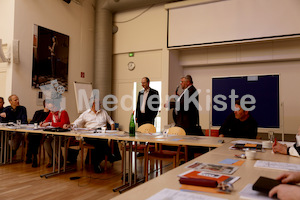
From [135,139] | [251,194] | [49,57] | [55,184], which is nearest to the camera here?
[251,194]

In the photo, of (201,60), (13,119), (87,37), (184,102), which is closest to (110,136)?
(184,102)

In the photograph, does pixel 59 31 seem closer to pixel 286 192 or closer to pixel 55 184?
pixel 55 184

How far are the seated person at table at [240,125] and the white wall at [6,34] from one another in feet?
15.7

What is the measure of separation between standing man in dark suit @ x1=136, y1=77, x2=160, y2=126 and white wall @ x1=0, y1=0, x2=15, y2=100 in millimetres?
3003

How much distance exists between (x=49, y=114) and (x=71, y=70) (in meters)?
2.82

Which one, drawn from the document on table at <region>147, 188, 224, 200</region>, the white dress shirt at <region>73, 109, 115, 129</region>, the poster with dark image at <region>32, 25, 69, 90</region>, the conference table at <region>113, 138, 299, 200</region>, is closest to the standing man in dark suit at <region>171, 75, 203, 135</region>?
the white dress shirt at <region>73, 109, 115, 129</region>

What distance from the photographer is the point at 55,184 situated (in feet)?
11.3

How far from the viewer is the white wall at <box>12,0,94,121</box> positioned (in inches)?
235

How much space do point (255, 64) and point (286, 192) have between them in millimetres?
6316

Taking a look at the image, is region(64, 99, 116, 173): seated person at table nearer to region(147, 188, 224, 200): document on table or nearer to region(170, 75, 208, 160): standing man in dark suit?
region(170, 75, 208, 160): standing man in dark suit

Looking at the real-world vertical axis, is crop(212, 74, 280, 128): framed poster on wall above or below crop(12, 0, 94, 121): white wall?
below

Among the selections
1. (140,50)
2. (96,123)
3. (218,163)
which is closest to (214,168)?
(218,163)

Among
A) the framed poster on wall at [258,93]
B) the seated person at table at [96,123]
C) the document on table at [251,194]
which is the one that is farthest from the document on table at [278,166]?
the framed poster on wall at [258,93]

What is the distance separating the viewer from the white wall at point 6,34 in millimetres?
5855
